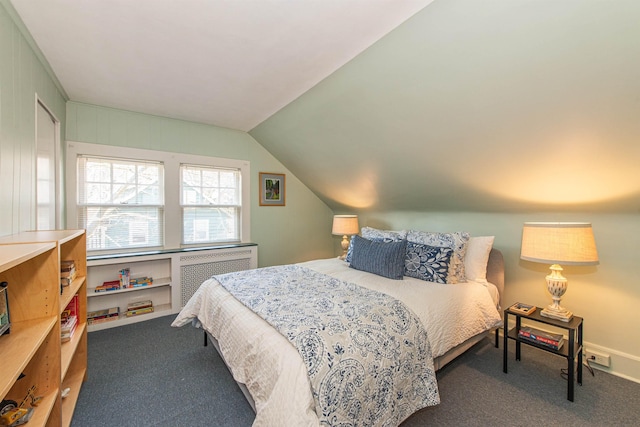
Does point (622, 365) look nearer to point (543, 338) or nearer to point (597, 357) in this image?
point (597, 357)

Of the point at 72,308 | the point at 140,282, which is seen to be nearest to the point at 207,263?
the point at 140,282

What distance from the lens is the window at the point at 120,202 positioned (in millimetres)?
3014


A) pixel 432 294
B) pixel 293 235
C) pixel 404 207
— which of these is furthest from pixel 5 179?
pixel 404 207

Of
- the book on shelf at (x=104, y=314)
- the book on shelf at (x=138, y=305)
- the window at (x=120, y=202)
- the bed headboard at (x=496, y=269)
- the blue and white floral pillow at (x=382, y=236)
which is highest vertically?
the window at (x=120, y=202)

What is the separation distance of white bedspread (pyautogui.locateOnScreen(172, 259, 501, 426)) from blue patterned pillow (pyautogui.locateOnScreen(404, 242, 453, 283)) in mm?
91

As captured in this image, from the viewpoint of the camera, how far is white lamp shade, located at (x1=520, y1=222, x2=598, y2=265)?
A: 1.85 m

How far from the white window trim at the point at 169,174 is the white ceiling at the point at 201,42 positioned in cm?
54

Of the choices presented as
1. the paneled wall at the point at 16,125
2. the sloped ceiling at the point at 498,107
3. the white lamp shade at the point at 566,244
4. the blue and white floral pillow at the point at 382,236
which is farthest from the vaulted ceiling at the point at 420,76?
the blue and white floral pillow at the point at 382,236

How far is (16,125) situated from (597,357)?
4.39 metres

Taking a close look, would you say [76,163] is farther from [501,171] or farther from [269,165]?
[501,171]

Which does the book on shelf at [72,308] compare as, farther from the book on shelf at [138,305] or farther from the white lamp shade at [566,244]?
the white lamp shade at [566,244]

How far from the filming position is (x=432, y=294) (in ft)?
6.86

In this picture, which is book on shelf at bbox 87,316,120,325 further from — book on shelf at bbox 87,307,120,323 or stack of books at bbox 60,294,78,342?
stack of books at bbox 60,294,78,342

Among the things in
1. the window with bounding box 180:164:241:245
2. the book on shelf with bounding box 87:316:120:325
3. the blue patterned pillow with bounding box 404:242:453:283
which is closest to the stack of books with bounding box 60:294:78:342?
the book on shelf with bounding box 87:316:120:325
